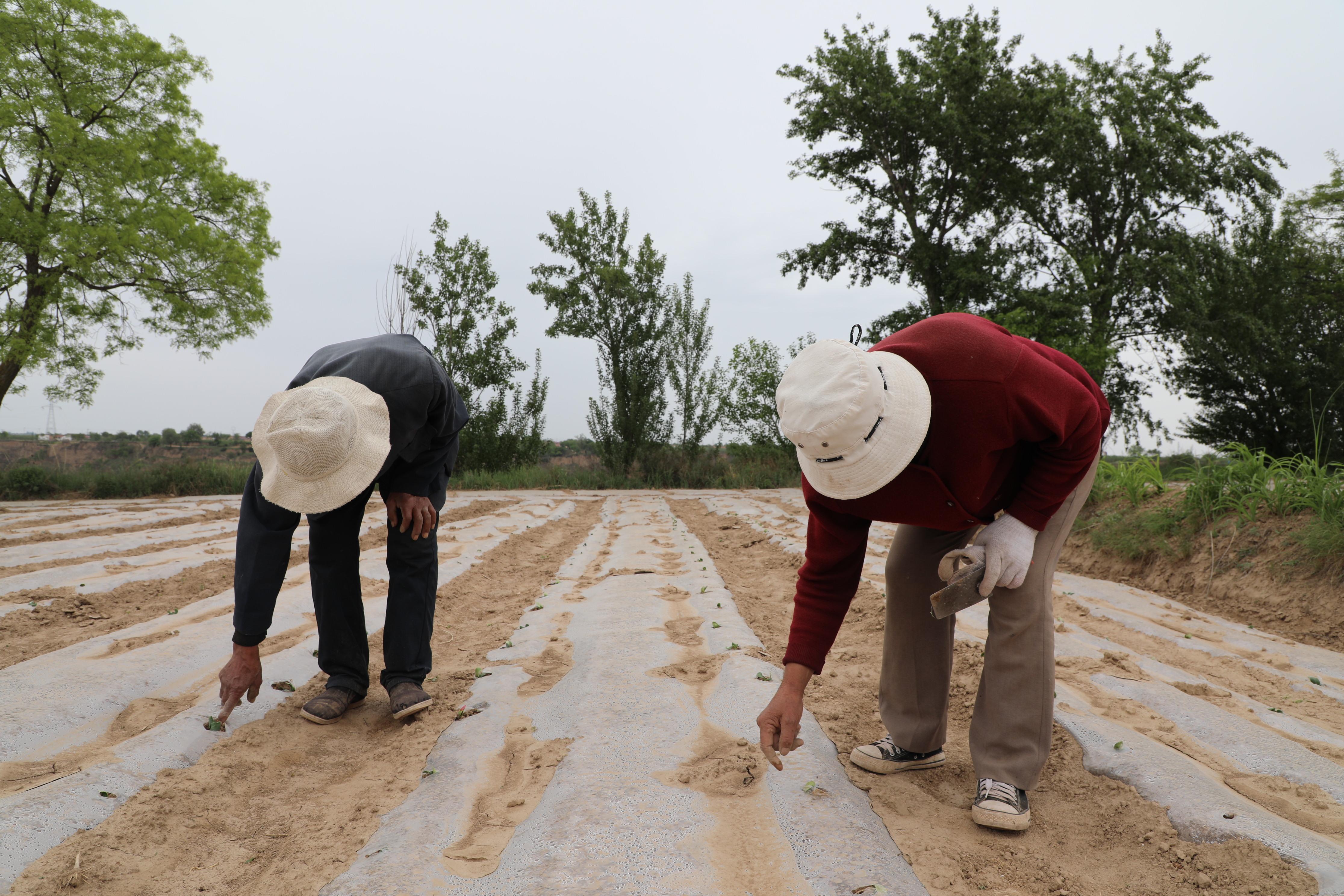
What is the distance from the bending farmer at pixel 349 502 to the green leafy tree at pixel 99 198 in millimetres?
13335

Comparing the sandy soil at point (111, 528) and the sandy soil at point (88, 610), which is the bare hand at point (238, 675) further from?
the sandy soil at point (111, 528)

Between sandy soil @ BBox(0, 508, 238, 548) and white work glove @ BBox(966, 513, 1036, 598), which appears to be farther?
sandy soil @ BBox(0, 508, 238, 548)

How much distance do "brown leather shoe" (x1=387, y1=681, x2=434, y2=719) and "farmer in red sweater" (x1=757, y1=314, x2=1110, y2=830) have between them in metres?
1.19

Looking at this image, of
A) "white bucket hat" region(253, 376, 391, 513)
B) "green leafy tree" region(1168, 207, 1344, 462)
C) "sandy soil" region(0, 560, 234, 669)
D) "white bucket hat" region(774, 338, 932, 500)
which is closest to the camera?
"white bucket hat" region(774, 338, 932, 500)

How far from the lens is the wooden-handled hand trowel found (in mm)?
1405

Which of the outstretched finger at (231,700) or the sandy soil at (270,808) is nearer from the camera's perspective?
the sandy soil at (270,808)

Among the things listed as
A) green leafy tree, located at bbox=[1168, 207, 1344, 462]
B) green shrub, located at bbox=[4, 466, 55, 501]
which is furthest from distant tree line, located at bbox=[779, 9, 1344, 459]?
green shrub, located at bbox=[4, 466, 55, 501]

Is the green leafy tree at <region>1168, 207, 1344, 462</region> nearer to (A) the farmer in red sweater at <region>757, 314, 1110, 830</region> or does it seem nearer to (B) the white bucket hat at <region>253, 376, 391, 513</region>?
(A) the farmer in red sweater at <region>757, 314, 1110, 830</region>

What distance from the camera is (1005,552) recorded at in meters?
1.46

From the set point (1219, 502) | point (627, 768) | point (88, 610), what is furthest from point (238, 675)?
point (1219, 502)

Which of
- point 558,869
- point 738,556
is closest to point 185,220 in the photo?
point 738,556

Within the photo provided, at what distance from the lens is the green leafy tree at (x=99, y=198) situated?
40.0ft

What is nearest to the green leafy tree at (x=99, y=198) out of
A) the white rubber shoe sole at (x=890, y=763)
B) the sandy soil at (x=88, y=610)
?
the sandy soil at (x=88, y=610)

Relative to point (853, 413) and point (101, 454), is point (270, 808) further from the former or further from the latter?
point (101, 454)
